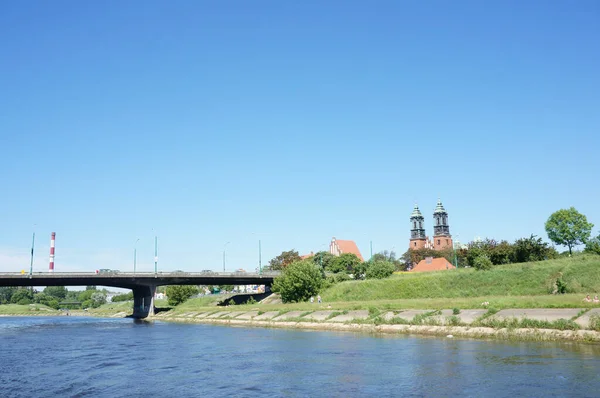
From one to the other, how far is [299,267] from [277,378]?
70.9 m

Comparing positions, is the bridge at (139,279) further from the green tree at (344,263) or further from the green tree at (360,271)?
the green tree at (344,263)

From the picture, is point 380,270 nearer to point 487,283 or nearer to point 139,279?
point 487,283

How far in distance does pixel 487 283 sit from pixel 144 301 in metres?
83.0

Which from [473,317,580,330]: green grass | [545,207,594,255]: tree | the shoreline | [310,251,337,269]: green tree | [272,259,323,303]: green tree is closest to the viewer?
the shoreline

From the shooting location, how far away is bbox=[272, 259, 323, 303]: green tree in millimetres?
98312

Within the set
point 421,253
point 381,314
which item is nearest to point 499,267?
point 381,314

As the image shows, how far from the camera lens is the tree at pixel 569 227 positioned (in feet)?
462

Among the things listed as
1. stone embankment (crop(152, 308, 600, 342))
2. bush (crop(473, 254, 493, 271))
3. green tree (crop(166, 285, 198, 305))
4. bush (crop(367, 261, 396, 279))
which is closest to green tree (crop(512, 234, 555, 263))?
bush (crop(473, 254, 493, 271))

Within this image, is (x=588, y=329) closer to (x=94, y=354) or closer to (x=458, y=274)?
(x=94, y=354)

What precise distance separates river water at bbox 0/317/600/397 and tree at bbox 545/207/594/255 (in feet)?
373

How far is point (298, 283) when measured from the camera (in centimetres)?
9806

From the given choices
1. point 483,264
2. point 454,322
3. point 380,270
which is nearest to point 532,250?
point 483,264

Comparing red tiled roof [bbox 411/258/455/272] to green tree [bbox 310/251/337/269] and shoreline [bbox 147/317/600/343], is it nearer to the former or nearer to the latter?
green tree [bbox 310/251/337/269]

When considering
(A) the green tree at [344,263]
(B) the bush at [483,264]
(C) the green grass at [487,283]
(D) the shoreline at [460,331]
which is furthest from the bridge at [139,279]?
(B) the bush at [483,264]
